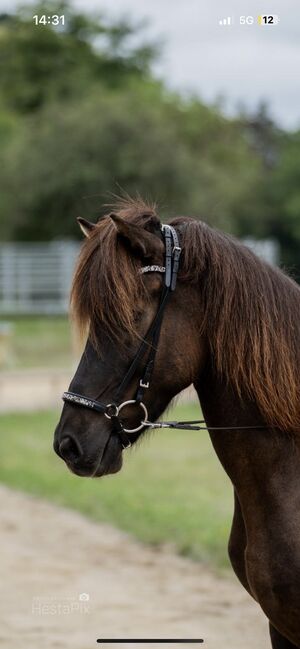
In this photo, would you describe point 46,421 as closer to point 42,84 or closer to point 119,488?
point 119,488

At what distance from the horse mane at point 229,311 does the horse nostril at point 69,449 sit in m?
0.34

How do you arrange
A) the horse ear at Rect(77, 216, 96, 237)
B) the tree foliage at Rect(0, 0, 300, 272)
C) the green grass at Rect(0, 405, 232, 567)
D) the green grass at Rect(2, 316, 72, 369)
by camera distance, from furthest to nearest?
the tree foliage at Rect(0, 0, 300, 272), the green grass at Rect(2, 316, 72, 369), the green grass at Rect(0, 405, 232, 567), the horse ear at Rect(77, 216, 96, 237)

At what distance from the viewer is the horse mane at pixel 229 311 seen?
10.1 ft

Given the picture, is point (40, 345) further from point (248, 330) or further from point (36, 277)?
point (248, 330)

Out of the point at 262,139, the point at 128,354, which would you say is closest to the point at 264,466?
the point at 128,354

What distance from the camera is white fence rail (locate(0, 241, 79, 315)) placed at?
28.1 m

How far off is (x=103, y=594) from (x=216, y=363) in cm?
366

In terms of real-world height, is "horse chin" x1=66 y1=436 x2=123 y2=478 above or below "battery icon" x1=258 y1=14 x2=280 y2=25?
below

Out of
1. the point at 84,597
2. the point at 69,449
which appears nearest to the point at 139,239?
the point at 69,449

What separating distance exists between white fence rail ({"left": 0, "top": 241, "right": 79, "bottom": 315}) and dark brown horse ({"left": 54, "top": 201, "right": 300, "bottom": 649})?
2483 cm

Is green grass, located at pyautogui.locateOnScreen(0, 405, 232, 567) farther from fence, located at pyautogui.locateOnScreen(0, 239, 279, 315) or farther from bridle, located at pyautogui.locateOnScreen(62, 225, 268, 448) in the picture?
fence, located at pyautogui.locateOnScreen(0, 239, 279, 315)

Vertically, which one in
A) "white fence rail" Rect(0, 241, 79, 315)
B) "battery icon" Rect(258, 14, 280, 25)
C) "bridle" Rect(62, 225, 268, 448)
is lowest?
"white fence rail" Rect(0, 241, 79, 315)

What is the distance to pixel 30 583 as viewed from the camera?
658 centimetres

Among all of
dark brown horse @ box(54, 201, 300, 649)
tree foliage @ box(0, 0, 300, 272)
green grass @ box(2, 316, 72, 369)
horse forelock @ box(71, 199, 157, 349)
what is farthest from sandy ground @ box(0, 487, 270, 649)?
green grass @ box(2, 316, 72, 369)
